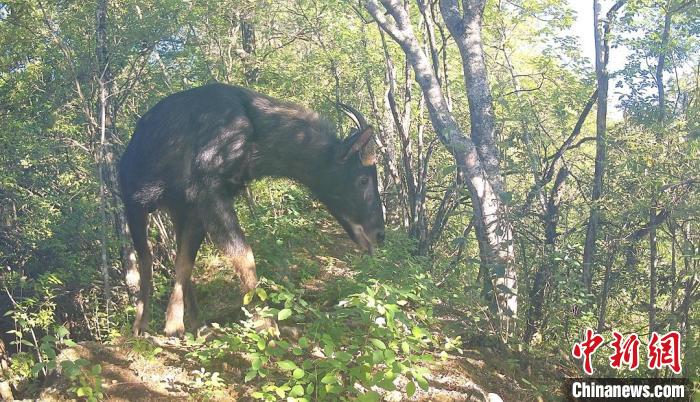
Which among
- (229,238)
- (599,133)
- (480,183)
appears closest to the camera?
(229,238)

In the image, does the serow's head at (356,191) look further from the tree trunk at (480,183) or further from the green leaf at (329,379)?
the green leaf at (329,379)

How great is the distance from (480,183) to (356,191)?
1.30m

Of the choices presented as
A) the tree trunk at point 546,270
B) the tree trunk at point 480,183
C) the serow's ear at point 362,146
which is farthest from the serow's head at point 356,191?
the tree trunk at point 546,270

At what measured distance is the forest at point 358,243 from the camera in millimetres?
4441

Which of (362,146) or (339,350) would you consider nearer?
(339,350)

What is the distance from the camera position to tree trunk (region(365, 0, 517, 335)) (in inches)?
238

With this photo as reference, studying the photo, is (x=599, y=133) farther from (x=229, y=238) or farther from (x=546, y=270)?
(x=229, y=238)

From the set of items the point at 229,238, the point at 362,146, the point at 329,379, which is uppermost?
the point at 362,146

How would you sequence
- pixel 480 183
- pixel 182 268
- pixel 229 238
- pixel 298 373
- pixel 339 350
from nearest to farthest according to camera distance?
1. pixel 298 373
2. pixel 339 350
3. pixel 229 238
4. pixel 182 268
5. pixel 480 183

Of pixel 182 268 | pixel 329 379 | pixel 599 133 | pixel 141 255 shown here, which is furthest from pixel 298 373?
pixel 599 133

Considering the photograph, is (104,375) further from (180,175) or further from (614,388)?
(614,388)

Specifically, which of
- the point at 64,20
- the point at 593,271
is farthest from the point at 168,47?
the point at 593,271

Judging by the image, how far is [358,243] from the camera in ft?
22.2

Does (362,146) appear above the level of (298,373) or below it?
above
